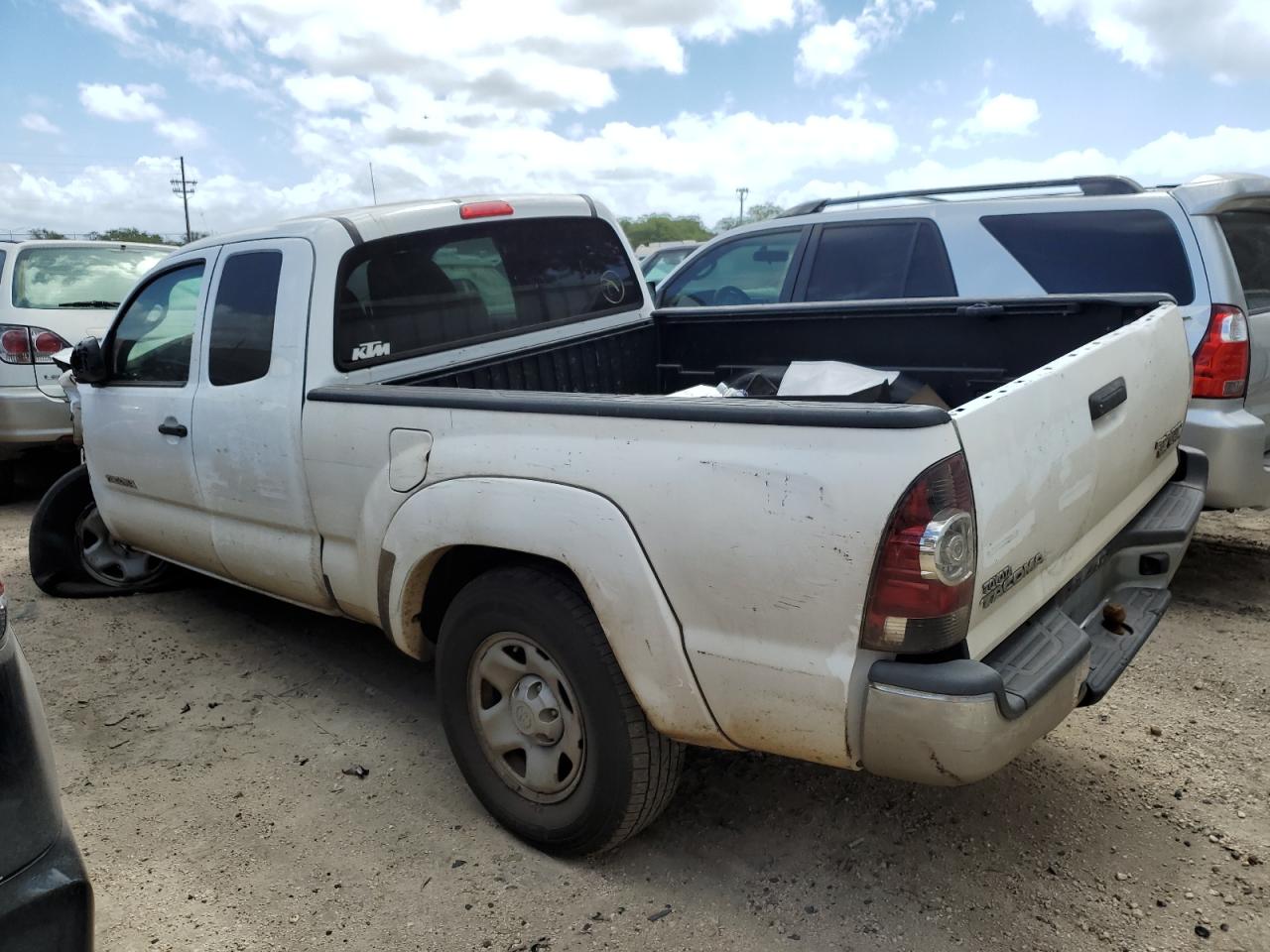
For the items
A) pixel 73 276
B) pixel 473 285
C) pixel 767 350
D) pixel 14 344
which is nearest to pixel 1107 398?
pixel 767 350

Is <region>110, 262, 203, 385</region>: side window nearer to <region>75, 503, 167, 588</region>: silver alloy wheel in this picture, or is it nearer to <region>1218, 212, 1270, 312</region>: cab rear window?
<region>75, 503, 167, 588</region>: silver alloy wheel

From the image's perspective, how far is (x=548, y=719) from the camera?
2.62m

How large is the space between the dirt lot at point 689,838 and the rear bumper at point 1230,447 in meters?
0.63

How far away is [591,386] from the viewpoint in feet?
13.5

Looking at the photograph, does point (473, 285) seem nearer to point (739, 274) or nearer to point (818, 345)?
point (818, 345)

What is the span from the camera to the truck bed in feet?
11.4

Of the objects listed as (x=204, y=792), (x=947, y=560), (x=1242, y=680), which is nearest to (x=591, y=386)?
(x=204, y=792)

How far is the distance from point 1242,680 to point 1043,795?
123 centimetres

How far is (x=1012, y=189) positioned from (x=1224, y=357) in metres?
1.61

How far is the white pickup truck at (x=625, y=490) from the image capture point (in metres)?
2.02

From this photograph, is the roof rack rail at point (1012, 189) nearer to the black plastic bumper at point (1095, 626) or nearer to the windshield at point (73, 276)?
the black plastic bumper at point (1095, 626)

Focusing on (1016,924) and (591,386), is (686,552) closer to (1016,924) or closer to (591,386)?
(1016,924)

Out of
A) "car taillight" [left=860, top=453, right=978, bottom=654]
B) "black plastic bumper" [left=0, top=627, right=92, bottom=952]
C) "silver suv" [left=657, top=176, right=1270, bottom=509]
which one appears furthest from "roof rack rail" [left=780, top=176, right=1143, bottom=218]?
"black plastic bumper" [left=0, top=627, right=92, bottom=952]

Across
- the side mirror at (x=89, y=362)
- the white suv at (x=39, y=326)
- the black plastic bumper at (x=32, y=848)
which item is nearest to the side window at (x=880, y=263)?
the side mirror at (x=89, y=362)
